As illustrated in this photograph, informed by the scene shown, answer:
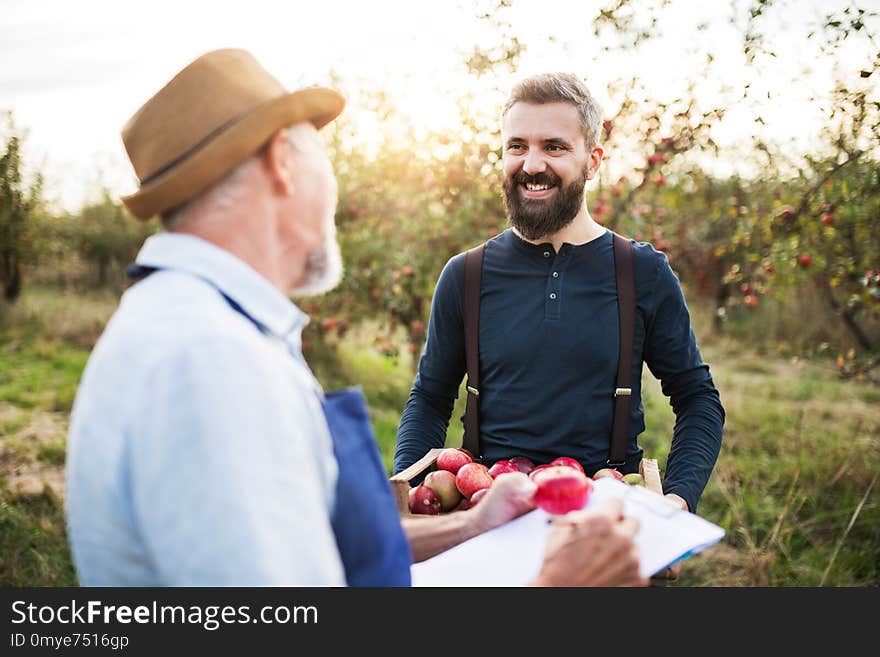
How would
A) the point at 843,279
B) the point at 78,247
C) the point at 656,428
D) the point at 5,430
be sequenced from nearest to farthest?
1. the point at 843,279
2. the point at 5,430
3. the point at 656,428
4. the point at 78,247

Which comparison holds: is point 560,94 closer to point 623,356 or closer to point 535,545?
point 623,356

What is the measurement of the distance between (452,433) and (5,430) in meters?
3.38

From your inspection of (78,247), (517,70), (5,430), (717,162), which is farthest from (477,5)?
(78,247)

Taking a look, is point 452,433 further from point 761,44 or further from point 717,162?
point 761,44

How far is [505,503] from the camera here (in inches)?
64.5

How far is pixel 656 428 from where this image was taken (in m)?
6.39

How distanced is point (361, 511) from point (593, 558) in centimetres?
42

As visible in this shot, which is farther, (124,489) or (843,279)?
(843,279)

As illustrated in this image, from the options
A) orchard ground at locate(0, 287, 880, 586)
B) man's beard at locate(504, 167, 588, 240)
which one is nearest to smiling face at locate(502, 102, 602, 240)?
man's beard at locate(504, 167, 588, 240)

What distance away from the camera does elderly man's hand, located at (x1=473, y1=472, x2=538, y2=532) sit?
1635 millimetres

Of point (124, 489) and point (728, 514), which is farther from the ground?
point (124, 489)

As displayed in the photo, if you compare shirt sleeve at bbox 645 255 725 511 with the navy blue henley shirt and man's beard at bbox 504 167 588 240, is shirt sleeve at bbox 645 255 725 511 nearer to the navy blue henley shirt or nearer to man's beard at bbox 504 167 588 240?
the navy blue henley shirt

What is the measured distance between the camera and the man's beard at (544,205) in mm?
2510
